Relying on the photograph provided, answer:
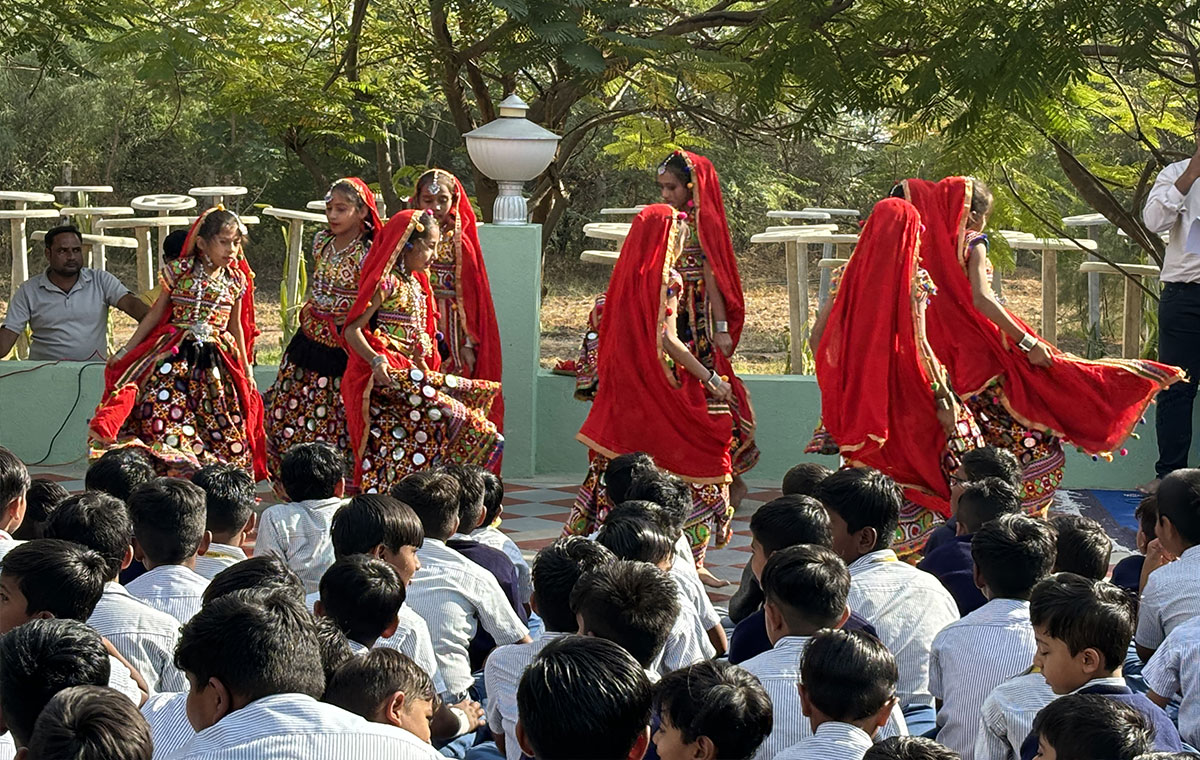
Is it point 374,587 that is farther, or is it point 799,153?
point 799,153

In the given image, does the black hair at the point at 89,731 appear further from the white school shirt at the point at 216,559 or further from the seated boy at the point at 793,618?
the white school shirt at the point at 216,559

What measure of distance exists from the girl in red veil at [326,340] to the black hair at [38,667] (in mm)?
3927

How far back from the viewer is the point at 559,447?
839 centimetres

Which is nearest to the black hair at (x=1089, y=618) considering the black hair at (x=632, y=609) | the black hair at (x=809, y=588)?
the black hair at (x=809, y=588)

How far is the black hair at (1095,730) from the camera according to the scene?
2.57 m

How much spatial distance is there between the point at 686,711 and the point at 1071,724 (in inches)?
25.8

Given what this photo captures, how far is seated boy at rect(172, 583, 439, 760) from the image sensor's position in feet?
8.05

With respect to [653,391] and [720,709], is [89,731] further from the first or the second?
[653,391]

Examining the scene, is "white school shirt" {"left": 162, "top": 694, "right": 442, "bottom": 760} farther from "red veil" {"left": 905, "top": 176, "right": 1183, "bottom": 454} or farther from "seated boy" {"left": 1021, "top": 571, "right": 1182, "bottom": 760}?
"red veil" {"left": 905, "top": 176, "right": 1183, "bottom": 454}

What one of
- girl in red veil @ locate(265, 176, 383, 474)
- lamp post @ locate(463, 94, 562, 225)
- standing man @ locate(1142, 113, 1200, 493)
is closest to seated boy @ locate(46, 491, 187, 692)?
girl in red veil @ locate(265, 176, 383, 474)

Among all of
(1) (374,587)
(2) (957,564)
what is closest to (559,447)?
(2) (957,564)

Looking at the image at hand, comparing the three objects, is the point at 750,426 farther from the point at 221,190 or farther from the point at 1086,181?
the point at 221,190

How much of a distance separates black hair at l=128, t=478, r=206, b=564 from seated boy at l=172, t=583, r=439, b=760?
134 centimetres

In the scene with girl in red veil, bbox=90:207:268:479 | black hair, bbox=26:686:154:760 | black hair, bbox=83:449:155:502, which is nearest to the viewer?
black hair, bbox=26:686:154:760
